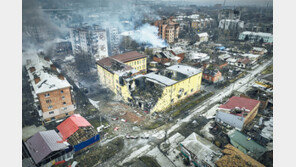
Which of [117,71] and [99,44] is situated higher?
[99,44]

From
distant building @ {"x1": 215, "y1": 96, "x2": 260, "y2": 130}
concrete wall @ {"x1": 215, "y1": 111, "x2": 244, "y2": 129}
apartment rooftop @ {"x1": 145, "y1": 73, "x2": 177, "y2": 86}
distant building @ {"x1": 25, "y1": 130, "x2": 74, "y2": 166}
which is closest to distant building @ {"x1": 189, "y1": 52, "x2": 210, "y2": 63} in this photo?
apartment rooftop @ {"x1": 145, "y1": 73, "x2": 177, "y2": 86}

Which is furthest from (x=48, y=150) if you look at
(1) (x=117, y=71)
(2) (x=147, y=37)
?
(2) (x=147, y=37)

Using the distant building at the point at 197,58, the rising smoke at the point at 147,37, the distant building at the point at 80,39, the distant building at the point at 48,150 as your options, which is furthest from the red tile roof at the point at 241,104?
the rising smoke at the point at 147,37

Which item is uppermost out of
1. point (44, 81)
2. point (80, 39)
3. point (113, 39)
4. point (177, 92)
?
point (113, 39)

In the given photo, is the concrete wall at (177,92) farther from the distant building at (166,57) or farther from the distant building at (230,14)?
the distant building at (230,14)

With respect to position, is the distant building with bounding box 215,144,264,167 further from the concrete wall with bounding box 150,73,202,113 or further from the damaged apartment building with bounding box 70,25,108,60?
the damaged apartment building with bounding box 70,25,108,60

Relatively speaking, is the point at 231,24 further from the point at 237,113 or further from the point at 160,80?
the point at 237,113
